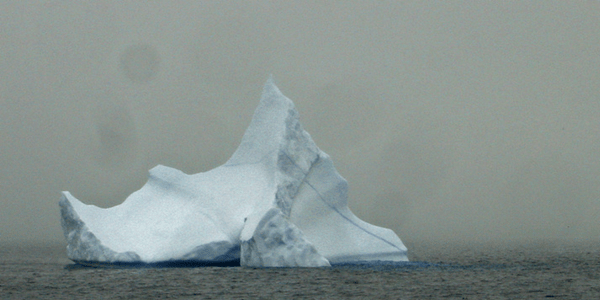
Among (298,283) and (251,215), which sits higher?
(251,215)

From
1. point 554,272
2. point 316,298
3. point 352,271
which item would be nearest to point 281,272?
point 352,271

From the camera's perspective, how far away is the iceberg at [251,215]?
2162 centimetres

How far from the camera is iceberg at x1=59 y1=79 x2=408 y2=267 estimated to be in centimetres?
2162

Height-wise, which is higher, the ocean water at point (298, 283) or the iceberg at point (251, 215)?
the iceberg at point (251, 215)

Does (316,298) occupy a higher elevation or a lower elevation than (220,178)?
lower

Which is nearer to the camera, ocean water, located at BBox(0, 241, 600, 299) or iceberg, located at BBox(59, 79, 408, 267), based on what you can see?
ocean water, located at BBox(0, 241, 600, 299)

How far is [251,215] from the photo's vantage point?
74.4 feet

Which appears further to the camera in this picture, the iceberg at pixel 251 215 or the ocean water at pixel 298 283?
→ the iceberg at pixel 251 215

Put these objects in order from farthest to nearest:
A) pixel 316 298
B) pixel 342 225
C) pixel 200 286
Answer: pixel 342 225 < pixel 200 286 < pixel 316 298

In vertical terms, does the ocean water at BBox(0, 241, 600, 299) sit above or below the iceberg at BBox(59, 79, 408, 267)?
below

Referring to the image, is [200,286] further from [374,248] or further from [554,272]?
[554,272]

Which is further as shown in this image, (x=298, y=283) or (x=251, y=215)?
(x=251, y=215)

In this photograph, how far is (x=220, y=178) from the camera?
81.1ft

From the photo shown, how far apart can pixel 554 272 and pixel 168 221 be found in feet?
45.9
